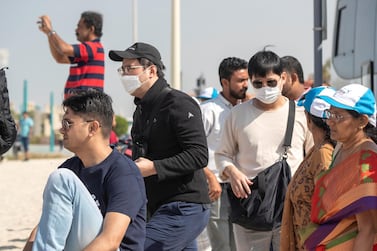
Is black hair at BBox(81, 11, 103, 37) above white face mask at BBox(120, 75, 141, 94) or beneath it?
above

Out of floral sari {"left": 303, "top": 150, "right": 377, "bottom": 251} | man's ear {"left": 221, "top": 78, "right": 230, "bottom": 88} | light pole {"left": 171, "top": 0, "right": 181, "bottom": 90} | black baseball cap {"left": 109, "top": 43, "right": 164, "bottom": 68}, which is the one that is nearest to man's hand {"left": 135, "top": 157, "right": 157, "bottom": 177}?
black baseball cap {"left": 109, "top": 43, "right": 164, "bottom": 68}

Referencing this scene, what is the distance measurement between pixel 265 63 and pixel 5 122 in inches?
70.4

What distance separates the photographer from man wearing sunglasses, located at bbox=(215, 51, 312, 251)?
6.20 m

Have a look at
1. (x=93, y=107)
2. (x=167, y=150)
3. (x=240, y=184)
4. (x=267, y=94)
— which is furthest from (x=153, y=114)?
(x=93, y=107)

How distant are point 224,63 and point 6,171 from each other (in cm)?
2071

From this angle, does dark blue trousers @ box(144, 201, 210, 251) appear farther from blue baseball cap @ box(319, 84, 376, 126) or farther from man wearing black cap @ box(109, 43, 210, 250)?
blue baseball cap @ box(319, 84, 376, 126)

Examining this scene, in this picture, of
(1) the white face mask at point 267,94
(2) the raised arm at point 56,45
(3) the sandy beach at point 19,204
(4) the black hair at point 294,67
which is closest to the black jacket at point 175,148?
(1) the white face mask at point 267,94

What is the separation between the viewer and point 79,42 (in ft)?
28.6

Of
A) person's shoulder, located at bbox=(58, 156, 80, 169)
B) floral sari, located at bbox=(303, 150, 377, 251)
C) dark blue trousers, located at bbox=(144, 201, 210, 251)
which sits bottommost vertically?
dark blue trousers, located at bbox=(144, 201, 210, 251)

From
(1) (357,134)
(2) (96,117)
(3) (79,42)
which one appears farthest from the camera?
(3) (79,42)

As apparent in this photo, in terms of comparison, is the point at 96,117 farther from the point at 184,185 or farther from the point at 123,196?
the point at 184,185

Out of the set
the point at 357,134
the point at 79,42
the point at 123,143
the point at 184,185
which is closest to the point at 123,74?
the point at 184,185

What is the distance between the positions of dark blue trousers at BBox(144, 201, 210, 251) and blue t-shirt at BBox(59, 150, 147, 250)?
0.95 metres

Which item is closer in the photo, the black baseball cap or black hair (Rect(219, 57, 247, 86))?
the black baseball cap
